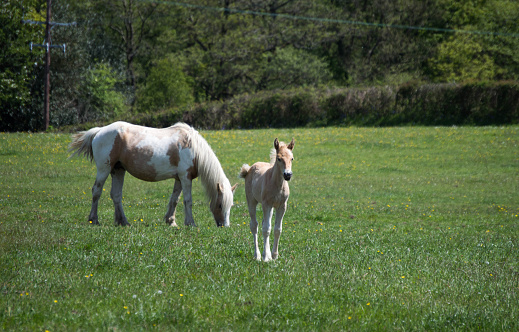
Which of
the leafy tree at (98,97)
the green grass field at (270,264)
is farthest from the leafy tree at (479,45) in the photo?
the green grass field at (270,264)

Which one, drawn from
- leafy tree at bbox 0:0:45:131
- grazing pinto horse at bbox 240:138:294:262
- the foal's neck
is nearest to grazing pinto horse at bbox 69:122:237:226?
grazing pinto horse at bbox 240:138:294:262

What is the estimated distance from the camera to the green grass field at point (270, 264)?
5352mm

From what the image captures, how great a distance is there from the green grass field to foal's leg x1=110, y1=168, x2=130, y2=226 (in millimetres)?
450

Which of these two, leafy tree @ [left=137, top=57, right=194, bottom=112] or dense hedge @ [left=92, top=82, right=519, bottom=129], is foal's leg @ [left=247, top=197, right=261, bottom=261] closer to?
A: dense hedge @ [left=92, top=82, right=519, bottom=129]

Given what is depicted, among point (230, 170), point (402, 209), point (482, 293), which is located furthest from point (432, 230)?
point (230, 170)

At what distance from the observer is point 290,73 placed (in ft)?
182

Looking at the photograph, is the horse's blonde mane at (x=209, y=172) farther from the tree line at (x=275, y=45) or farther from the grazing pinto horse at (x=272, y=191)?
the tree line at (x=275, y=45)

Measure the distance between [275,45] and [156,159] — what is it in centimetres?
4772

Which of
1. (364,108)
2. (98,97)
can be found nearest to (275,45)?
(98,97)

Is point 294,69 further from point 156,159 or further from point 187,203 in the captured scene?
point 187,203

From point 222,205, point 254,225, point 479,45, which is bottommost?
point 222,205

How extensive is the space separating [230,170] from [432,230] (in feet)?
39.0

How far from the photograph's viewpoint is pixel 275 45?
5762 cm

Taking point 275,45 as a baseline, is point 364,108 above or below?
below
